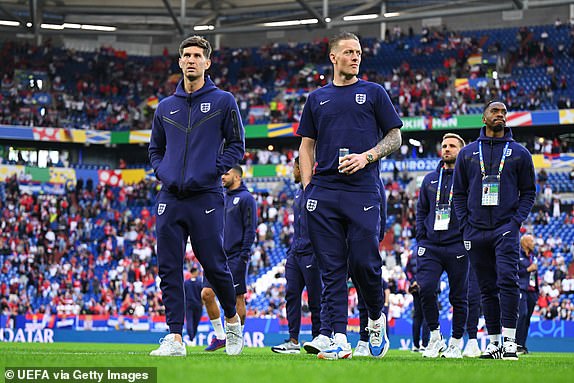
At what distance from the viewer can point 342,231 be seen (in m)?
7.77

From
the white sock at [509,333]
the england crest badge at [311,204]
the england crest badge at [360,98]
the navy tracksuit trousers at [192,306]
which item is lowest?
the navy tracksuit trousers at [192,306]

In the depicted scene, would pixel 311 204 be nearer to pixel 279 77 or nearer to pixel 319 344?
pixel 319 344

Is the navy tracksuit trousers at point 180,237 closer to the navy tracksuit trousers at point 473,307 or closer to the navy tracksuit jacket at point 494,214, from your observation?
the navy tracksuit jacket at point 494,214

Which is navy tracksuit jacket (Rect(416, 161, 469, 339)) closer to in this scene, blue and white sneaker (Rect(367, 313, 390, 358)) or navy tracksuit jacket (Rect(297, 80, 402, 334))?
blue and white sneaker (Rect(367, 313, 390, 358))

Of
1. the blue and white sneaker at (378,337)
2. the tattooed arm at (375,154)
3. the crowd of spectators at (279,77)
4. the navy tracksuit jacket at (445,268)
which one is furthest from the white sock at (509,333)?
the crowd of spectators at (279,77)

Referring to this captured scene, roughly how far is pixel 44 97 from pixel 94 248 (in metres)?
13.6

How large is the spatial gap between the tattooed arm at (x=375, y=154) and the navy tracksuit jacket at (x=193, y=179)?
A: 1.27 metres

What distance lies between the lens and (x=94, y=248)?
134 ft

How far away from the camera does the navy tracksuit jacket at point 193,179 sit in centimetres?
812

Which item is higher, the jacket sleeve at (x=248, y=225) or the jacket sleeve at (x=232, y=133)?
the jacket sleeve at (x=232, y=133)

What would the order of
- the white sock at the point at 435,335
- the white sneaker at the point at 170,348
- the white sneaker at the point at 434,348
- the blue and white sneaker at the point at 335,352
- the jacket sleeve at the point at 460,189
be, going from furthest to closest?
the white sock at the point at 435,335 → the white sneaker at the point at 434,348 → the jacket sleeve at the point at 460,189 → the white sneaker at the point at 170,348 → the blue and white sneaker at the point at 335,352

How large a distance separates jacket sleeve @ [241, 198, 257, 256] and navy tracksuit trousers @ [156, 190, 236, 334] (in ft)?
11.3

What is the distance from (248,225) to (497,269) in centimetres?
381

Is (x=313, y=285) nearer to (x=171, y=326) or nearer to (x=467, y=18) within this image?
(x=171, y=326)
